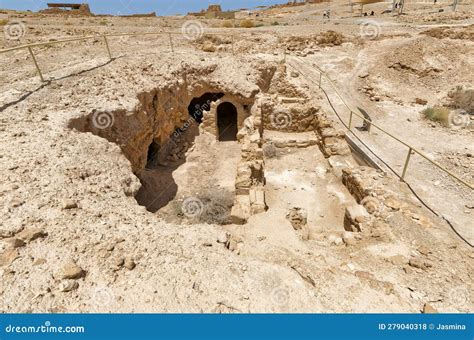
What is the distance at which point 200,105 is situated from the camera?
12.9 metres

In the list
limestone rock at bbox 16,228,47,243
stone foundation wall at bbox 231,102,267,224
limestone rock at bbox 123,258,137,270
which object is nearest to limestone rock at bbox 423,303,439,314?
limestone rock at bbox 123,258,137,270

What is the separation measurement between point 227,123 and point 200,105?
2.12 m

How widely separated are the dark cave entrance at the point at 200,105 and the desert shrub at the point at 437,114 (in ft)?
29.7

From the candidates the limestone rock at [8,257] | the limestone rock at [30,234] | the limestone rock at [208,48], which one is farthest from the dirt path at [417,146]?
the limestone rock at [8,257]

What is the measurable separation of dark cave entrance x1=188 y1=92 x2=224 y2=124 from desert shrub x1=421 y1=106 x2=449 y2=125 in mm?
9044

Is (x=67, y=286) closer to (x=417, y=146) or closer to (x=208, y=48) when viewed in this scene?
(x=417, y=146)

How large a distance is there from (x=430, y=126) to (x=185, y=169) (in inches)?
384

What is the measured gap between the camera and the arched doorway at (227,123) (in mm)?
13450

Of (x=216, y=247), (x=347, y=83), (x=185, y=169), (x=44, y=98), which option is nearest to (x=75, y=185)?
(x=216, y=247)

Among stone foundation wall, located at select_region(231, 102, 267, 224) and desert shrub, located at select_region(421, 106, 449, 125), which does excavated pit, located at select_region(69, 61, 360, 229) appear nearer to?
stone foundation wall, located at select_region(231, 102, 267, 224)

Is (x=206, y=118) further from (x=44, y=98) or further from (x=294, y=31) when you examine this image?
(x=294, y=31)

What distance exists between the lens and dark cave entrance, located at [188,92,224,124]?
12.8 metres

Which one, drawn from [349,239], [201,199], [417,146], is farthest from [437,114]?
[201,199]

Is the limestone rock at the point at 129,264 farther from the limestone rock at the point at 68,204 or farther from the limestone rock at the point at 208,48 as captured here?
the limestone rock at the point at 208,48
